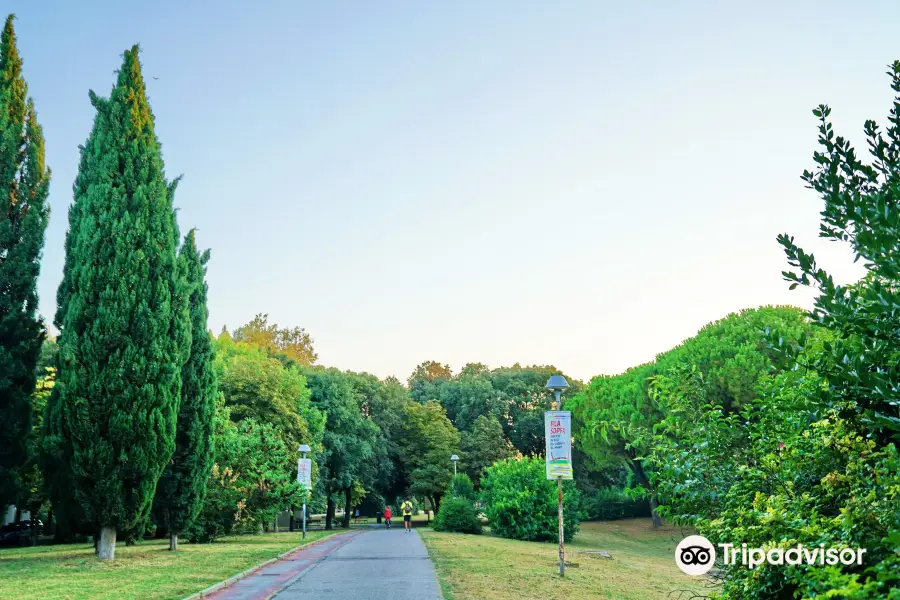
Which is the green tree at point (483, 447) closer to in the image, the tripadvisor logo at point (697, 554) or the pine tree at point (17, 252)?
the pine tree at point (17, 252)

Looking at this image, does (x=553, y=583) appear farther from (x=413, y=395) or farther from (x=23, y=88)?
(x=413, y=395)

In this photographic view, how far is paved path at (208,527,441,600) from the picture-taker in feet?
40.8

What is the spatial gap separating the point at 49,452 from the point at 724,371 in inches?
1089

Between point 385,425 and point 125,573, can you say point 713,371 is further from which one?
point 385,425

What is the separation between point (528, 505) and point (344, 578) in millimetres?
17471

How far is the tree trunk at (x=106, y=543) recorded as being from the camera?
62.6ft

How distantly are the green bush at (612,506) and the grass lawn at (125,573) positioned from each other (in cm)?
3022

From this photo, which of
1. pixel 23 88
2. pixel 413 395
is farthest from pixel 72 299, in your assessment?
pixel 413 395

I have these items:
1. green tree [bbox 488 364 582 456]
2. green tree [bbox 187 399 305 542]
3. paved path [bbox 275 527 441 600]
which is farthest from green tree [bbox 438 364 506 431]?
paved path [bbox 275 527 441 600]

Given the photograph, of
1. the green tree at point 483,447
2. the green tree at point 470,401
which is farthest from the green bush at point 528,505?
the green tree at point 470,401

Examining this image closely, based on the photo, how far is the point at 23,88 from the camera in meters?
23.7

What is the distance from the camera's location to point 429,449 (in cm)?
5641

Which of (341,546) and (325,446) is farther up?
(325,446)

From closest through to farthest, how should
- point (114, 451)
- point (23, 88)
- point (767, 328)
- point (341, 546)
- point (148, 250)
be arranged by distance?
point (767, 328) → point (114, 451) → point (148, 250) → point (23, 88) → point (341, 546)
